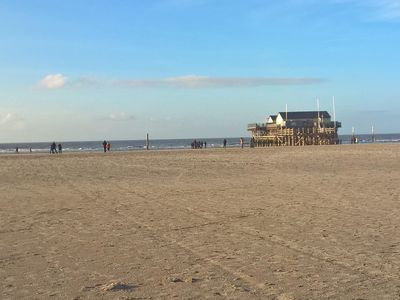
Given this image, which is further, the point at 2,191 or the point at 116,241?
the point at 2,191

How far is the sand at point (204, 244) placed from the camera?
218 inches

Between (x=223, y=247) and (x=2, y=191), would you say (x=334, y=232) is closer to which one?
(x=223, y=247)

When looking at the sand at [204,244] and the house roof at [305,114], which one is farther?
the house roof at [305,114]

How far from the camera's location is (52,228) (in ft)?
30.9

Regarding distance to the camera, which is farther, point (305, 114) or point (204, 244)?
point (305, 114)

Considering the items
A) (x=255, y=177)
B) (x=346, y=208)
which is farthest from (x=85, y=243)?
(x=255, y=177)

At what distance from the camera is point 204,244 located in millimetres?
7781

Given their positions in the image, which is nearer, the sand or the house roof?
the sand

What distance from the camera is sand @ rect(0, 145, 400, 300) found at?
5543 mm

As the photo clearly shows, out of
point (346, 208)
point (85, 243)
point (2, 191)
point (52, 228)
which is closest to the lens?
point (85, 243)

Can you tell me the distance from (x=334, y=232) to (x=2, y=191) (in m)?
11.5

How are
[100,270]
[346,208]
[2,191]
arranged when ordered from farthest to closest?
[2,191] < [346,208] < [100,270]

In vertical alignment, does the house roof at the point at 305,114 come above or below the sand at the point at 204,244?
above

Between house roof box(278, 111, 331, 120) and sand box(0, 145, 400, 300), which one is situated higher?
house roof box(278, 111, 331, 120)
